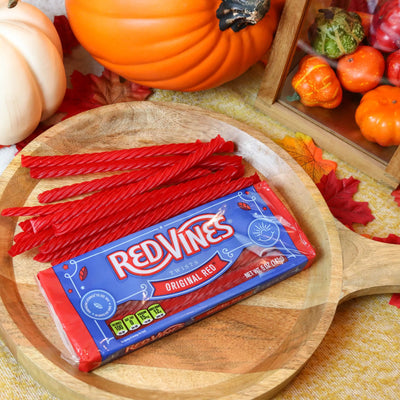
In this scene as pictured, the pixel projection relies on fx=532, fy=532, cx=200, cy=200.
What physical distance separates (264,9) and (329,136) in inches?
10.7

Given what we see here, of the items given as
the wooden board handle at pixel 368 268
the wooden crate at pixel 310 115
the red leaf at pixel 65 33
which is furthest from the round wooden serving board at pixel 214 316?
the red leaf at pixel 65 33

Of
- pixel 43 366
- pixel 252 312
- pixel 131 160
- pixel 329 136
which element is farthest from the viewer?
pixel 329 136

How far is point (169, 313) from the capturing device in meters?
0.73

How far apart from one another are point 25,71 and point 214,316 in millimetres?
488

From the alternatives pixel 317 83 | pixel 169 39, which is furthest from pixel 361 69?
pixel 169 39

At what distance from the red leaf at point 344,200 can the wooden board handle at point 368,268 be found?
0.13m

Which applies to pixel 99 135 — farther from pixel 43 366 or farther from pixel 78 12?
pixel 43 366

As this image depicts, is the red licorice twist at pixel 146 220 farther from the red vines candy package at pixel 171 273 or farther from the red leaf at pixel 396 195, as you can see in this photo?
the red leaf at pixel 396 195

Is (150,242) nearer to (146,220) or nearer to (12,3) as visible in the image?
(146,220)

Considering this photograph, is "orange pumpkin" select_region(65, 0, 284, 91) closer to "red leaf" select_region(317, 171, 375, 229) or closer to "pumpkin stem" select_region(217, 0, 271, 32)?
"pumpkin stem" select_region(217, 0, 271, 32)

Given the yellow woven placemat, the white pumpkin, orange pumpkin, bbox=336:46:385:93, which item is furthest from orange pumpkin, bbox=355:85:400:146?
the white pumpkin

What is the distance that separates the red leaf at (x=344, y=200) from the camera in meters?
0.96

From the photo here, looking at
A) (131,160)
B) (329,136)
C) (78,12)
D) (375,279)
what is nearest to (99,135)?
(131,160)

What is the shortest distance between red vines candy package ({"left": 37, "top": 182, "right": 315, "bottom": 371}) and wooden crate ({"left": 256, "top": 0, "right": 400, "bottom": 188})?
229mm
